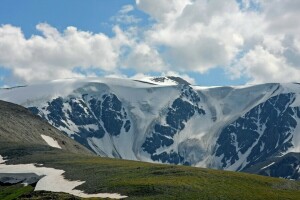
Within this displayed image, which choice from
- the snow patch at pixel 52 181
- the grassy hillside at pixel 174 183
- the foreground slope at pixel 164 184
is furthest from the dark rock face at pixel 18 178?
the grassy hillside at pixel 174 183

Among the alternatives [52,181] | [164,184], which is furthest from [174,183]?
[52,181]

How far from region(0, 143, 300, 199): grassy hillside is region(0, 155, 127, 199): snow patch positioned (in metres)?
2.30

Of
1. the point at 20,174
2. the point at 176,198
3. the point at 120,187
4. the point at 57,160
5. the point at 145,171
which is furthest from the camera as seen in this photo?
the point at 57,160

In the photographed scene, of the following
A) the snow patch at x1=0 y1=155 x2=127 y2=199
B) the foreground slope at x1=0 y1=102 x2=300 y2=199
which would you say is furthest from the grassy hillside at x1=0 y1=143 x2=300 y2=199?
the snow patch at x1=0 y1=155 x2=127 y2=199

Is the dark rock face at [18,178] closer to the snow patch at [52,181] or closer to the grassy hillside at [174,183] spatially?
the snow patch at [52,181]

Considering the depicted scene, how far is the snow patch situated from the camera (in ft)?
376

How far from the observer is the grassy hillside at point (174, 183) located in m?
108

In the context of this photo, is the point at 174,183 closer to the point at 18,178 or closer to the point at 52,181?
the point at 52,181

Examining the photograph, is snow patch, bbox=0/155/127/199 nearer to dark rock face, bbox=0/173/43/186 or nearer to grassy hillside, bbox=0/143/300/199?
dark rock face, bbox=0/173/43/186

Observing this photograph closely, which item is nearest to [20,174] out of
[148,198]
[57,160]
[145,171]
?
[57,160]

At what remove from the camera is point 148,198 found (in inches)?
4099

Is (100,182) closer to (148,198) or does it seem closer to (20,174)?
(148,198)

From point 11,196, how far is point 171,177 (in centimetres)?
3703

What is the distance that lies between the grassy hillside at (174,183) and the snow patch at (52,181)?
2.30 metres
